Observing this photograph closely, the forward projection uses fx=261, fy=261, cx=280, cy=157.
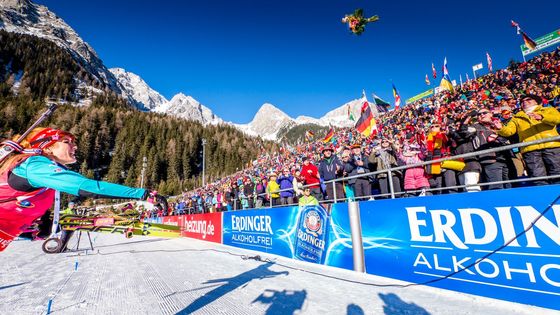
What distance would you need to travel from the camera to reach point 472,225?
371 centimetres

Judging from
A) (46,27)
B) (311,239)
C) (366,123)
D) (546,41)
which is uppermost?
(46,27)

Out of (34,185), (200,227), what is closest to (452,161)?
(34,185)

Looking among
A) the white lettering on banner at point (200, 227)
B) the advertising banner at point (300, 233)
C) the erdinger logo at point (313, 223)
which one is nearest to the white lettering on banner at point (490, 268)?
the advertising banner at point (300, 233)

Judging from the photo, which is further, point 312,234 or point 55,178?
point 312,234

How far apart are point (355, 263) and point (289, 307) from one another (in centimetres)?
261

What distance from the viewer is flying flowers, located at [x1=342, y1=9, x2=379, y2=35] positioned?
19.3 ft

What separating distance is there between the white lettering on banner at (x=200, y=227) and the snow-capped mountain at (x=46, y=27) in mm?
157555

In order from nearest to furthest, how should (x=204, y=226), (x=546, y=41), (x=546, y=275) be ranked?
(x=546, y=275) < (x=204, y=226) < (x=546, y=41)

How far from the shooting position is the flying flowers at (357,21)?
588cm

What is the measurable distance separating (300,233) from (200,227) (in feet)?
30.4

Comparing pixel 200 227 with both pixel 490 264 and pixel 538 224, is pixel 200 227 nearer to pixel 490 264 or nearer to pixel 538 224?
pixel 490 264

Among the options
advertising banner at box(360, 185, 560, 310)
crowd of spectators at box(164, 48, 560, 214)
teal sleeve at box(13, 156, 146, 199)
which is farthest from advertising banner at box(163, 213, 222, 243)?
teal sleeve at box(13, 156, 146, 199)

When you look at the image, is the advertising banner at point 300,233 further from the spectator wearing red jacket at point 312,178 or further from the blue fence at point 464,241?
the spectator wearing red jacket at point 312,178

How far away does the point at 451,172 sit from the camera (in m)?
4.86
